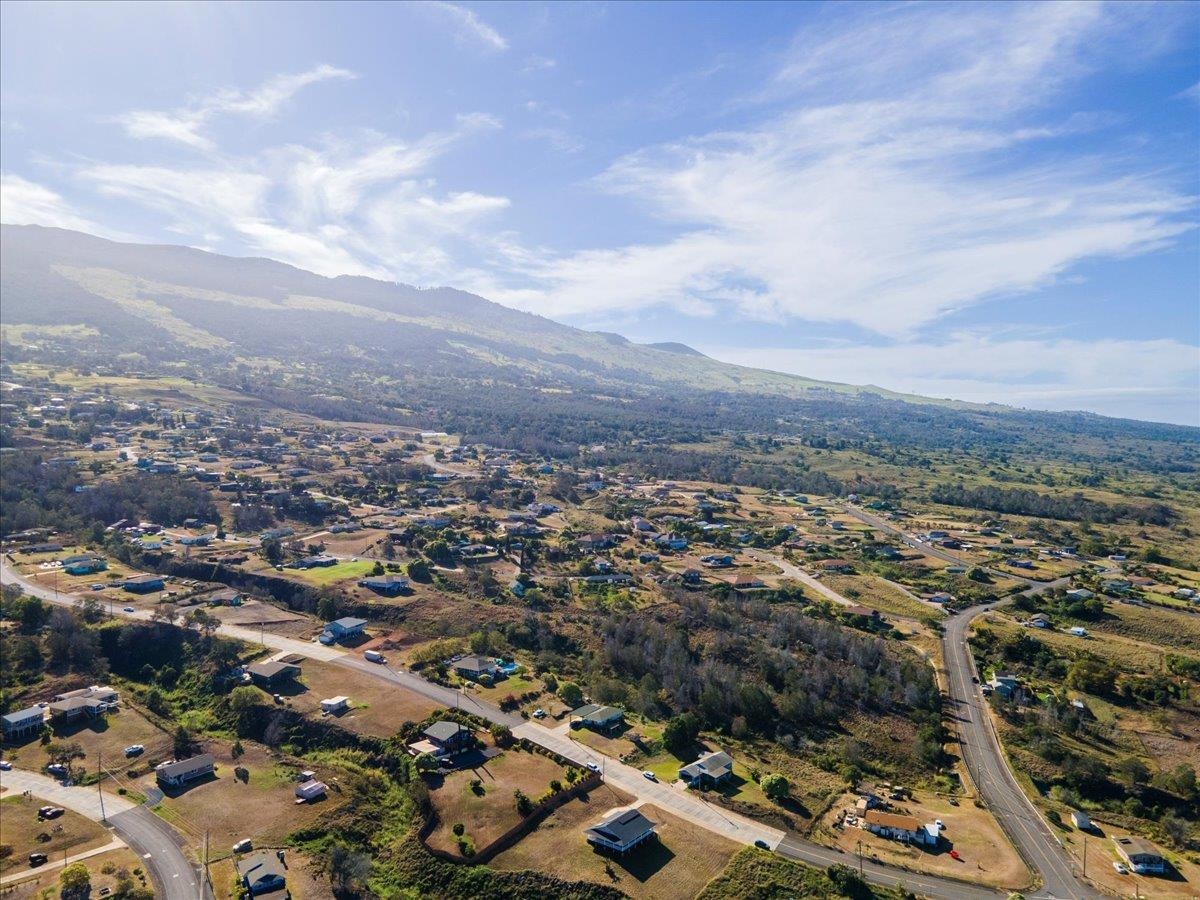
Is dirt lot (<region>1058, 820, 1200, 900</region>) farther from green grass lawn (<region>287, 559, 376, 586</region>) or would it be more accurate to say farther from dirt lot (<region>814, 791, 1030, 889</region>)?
green grass lawn (<region>287, 559, 376, 586</region>)

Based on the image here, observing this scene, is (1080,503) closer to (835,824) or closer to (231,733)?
(835,824)

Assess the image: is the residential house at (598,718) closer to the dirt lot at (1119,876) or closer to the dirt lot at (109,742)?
the dirt lot at (1119,876)

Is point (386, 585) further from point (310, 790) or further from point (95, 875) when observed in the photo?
point (95, 875)

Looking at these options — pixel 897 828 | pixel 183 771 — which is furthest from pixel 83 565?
pixel 897 828

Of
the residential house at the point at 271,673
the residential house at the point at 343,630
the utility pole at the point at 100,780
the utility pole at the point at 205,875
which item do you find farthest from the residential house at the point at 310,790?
the residential house at the point at 343,630

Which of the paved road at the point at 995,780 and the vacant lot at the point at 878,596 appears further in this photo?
the vacant lot at the point at 878,596
